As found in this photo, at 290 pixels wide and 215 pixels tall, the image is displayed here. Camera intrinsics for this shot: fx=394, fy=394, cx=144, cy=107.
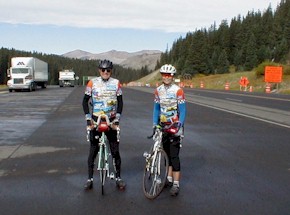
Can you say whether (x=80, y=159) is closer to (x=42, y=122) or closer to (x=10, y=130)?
(x=10, y=130)

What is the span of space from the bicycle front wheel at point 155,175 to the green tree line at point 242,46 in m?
106

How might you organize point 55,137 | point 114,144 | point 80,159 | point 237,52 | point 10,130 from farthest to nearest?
point 237,52 → point 10,130 → point 55,137 → point 80,159 → point 114,144

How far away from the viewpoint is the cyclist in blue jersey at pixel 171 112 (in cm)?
571

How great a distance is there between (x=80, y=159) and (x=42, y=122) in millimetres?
7125

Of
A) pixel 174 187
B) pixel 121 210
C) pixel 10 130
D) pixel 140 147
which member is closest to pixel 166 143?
pixel 174 187

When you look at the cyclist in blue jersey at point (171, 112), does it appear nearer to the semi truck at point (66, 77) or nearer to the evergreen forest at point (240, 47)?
the semi truck at point (66, 77)

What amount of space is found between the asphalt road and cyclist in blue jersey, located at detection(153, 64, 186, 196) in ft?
1.38

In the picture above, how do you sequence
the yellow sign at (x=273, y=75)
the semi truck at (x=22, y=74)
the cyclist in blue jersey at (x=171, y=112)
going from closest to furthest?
the cyclist in blue jersey at (x=171, y=112)
the semi truck at (x=22, y=74)
the yellow sign at (x=273, y=75)

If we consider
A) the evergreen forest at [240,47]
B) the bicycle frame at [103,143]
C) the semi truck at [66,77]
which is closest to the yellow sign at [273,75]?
the semi truck at [66,77]

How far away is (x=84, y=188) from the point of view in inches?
234

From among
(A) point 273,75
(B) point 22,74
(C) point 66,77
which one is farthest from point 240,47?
(B) point 22,74

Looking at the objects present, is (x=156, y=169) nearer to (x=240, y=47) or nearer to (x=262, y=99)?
(x=262, y=99)

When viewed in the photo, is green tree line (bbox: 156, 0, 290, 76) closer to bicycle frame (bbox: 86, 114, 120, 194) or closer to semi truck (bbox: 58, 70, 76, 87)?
semi truck (bbox: 58, 70, 76, 87)

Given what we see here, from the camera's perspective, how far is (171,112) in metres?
5.86
